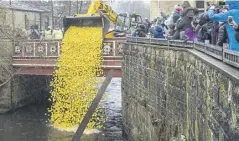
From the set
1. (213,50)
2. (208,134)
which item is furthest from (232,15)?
(208,134)

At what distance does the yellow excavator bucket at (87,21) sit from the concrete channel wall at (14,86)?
386 cm

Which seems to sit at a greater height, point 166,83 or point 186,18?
point 186,18

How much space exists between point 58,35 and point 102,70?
425 inches

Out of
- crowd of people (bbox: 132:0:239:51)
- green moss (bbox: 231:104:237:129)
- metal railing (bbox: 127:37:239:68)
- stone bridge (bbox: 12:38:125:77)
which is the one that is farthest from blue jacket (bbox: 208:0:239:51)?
stone bridge (bbox: 12:38:125:77)

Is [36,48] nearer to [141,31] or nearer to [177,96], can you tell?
[141,31]

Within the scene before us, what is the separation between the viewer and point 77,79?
21250 mm

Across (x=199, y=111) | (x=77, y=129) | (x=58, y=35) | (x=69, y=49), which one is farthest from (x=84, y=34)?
(x=199, y=111)

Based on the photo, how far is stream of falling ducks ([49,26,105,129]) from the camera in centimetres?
2102

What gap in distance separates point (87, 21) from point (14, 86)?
761 centimetres

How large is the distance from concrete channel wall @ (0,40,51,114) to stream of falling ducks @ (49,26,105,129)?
9.95ft

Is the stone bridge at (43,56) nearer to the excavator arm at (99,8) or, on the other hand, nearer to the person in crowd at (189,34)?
the excavator arm at (99,8)

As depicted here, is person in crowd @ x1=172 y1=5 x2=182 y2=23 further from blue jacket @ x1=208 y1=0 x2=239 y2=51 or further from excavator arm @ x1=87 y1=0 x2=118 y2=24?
excavator arm @ x1=87 y1=0 x2=118 y2=24

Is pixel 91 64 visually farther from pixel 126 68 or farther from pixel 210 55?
pixel 210 55

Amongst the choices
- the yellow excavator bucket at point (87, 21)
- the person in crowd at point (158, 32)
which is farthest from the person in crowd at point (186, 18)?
the yellow excavator bucket at point (87, 21)
